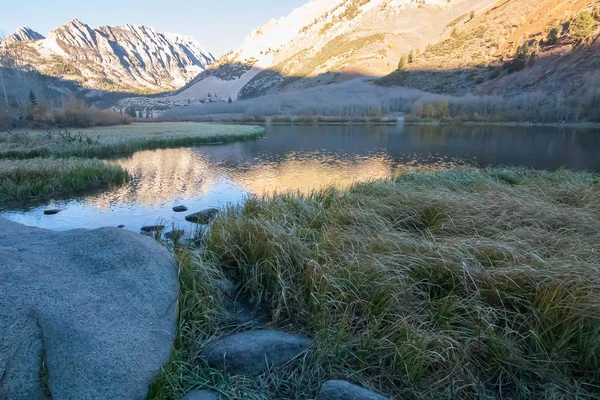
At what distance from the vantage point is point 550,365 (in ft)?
8.48

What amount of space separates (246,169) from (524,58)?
3296 inches

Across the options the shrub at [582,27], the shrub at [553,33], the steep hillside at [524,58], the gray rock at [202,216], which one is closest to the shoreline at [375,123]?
the steep hillside at [524,58]

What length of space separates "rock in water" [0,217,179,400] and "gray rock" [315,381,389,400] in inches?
A: 47.7

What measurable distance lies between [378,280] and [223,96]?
18289cm

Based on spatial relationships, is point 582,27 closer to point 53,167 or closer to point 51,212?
point 53,167

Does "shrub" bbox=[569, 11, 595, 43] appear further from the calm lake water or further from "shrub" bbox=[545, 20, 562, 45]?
the calm lake water

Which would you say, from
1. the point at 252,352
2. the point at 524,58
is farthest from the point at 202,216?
the point at 524,58

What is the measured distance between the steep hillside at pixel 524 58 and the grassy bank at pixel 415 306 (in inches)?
2411

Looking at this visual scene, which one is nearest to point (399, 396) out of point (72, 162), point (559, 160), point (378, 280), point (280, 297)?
point (378, 280)

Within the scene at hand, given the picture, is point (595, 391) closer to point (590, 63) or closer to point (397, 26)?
point (590, 63)

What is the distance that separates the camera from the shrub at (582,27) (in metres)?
65.4

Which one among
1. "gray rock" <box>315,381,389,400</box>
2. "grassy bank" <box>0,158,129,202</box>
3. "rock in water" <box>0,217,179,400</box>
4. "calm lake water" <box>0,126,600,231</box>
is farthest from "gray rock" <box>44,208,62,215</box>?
"gray rock" <box>315,381,389,400</box>

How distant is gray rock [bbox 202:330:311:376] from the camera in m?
2.74

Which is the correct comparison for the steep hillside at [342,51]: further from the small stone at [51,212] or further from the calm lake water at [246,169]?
the small stone at [51,212]
